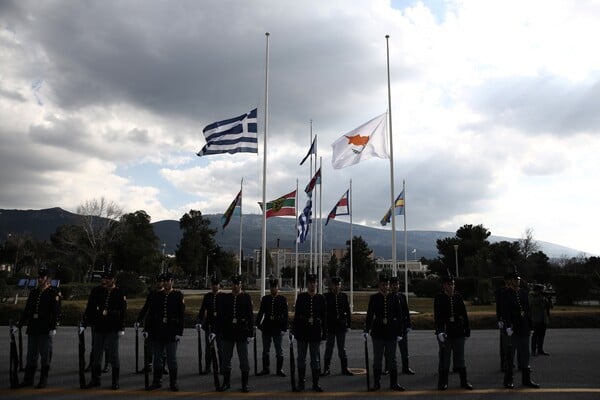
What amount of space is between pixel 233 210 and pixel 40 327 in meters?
16.0

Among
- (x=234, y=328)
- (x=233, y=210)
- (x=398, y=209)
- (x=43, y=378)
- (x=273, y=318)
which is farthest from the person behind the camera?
(x=398, y=209)

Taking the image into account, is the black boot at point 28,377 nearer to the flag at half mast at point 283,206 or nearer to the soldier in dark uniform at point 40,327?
the soldier in dark uniform at point 40,327

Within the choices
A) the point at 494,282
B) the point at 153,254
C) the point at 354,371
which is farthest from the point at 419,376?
the point at 153,254

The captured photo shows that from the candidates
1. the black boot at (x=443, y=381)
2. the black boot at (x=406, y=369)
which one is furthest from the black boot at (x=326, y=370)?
the black boot at (x=443, y=381)

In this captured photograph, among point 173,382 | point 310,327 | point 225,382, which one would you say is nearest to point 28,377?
point 173,382

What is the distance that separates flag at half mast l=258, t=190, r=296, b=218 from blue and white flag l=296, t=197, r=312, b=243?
2.16 meters

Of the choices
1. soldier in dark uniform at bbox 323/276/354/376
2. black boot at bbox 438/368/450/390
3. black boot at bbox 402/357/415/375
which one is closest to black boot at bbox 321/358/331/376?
soldier in dark uniform at bbox 323/276/354/376

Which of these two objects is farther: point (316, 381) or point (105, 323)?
point (105, 323)

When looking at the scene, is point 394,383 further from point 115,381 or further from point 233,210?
point 233,210

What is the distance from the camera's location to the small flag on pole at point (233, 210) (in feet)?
81.6

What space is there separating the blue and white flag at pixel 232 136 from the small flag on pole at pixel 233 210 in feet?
22.5

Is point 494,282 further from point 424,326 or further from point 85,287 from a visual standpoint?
point 85,287

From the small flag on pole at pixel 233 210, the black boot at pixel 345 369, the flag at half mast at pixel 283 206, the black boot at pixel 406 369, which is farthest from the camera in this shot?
the small flag on pole at pixel 233 210

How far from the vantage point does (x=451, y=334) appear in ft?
29.6
